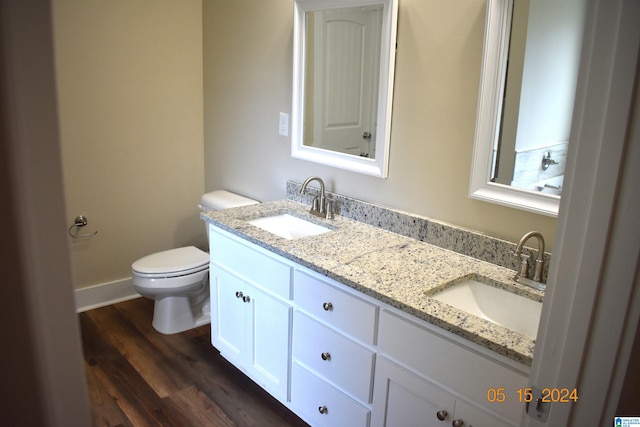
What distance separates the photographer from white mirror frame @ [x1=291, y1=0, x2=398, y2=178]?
2182mm

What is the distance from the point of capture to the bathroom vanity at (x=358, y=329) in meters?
1.52

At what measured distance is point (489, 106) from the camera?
1.91m

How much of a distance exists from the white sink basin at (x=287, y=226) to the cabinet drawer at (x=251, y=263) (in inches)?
6.9

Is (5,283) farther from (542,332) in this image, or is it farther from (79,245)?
(79,245)

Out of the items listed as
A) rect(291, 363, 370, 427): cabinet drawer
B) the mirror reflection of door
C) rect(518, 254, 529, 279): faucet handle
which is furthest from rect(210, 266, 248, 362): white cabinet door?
rect(518, 254, 529, 279): faucet handle

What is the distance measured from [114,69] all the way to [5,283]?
2.86 metres

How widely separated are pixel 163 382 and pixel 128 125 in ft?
4.95

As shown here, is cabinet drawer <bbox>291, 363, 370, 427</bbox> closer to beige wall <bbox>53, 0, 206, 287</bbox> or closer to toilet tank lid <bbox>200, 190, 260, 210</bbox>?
toilet tank lid <bbox>200, 190, 260, 210</bbox>

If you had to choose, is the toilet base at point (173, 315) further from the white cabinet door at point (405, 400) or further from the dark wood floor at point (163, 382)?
the white cabinet door at point (405, 400)

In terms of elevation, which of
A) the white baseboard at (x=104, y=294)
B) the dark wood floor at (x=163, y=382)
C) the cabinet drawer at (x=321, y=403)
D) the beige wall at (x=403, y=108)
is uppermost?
the beige wall at (x=403, y=108)

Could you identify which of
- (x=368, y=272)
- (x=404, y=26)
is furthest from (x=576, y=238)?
(x=404, y=26)

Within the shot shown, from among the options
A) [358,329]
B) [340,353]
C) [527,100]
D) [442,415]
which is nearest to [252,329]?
[340,353]

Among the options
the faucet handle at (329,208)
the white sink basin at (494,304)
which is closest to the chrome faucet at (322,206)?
the faucet handle at (329,208)

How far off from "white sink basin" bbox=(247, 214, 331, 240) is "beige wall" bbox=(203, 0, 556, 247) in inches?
9.6
